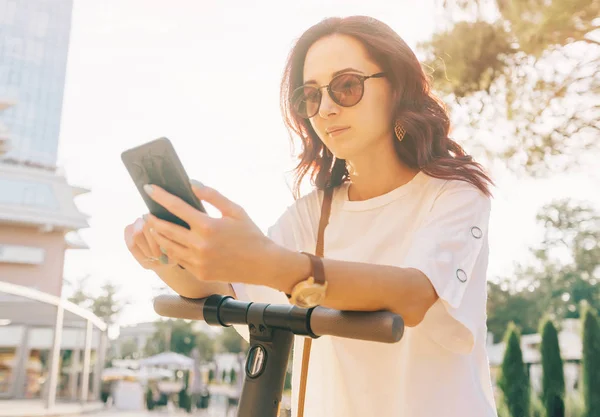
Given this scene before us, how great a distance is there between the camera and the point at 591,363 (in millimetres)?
8188

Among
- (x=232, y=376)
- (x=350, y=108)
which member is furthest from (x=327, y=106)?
(x=232, y=376)

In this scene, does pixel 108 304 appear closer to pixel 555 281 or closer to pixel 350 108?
pixel 555 281

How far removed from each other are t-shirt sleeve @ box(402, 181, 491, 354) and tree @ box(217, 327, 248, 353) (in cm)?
3874

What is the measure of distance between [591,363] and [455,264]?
→ 843 centimetres

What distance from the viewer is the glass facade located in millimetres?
23172

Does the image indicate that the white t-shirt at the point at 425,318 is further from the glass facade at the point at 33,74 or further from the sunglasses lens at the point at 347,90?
the glass facade at the point at 33,74

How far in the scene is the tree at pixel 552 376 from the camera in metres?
8.53

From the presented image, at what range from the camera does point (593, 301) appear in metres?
32.8

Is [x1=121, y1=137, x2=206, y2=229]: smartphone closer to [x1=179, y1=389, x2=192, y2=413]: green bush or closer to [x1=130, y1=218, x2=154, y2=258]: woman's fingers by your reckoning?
[x1=130, y1=218, x2=154, y2=258]: woman's fingers

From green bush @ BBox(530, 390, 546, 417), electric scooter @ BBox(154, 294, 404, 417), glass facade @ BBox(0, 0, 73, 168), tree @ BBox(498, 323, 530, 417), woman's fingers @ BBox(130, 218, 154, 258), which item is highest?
glass facade @ BBox(0, 0, 73, 168)

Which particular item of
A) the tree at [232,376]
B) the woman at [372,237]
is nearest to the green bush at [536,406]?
the woman at [372,237]

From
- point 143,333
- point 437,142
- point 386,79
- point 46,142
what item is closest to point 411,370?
point 437,142

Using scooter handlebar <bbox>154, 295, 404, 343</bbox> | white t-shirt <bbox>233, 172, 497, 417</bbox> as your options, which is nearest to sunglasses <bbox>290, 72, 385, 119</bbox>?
white t-shirt <bbox>233, 172, 497, 417</bbox>

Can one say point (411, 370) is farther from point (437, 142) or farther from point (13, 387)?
point (13, 387)
